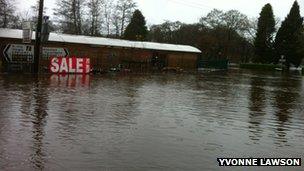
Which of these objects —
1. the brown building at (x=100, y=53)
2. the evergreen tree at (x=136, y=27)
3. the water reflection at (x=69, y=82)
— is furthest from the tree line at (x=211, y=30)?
the water reflection at (x=69, y=82)

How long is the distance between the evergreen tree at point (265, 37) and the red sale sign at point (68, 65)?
6453 centimetres

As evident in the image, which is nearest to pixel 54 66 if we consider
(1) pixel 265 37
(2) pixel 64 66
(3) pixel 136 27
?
(2) pixel 64 66

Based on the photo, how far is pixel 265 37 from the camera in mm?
94250

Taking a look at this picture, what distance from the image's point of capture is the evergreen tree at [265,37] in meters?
93.8

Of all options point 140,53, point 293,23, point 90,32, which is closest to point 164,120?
point 140,53

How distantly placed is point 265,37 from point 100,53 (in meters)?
55.7

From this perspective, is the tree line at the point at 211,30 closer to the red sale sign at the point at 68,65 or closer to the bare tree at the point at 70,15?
the bare tree at the point at 70,15

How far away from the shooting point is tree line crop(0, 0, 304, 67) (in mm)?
76500

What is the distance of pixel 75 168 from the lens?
7188 mm

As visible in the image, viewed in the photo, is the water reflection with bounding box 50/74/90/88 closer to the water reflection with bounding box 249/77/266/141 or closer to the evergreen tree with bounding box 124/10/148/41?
the water reflection with bounding box 249/77/266/141

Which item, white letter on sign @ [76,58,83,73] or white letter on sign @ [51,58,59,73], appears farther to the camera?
white letter on sign @ [76,58,83,73]

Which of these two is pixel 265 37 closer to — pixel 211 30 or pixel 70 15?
pixel 211 30

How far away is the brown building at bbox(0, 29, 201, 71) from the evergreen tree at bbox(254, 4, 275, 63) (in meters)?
38.0

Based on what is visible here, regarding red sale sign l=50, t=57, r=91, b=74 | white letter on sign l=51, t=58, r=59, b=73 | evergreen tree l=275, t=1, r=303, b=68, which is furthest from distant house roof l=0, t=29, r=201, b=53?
evergreen tree l=275, t=1, r=303, b=68
